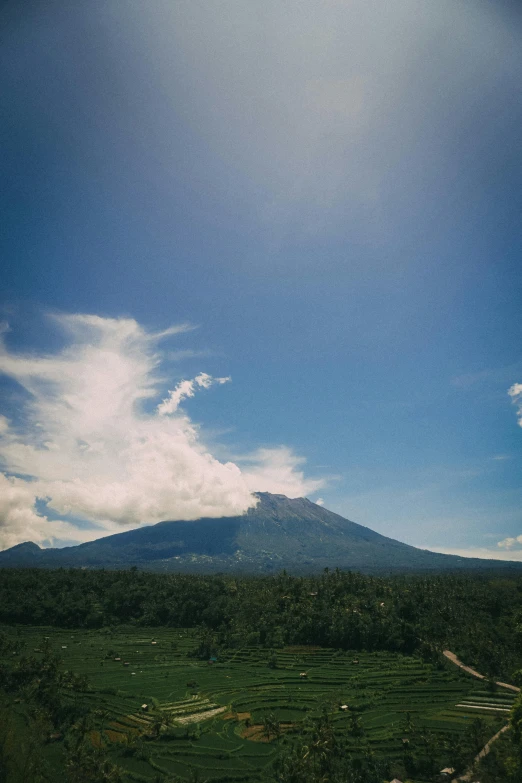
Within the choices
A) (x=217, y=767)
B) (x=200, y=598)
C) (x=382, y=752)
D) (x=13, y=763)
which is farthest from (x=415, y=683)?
(x=200, y=598)

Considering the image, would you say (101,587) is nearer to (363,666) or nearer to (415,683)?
(363,666)

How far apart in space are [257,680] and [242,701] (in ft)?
33.4

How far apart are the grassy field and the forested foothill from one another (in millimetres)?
256

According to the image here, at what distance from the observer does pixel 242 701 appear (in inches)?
2116

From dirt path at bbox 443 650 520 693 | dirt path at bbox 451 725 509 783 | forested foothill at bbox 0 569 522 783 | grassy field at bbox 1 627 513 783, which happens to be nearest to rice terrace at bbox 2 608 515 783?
grassy field at bbox 1 627 513 783

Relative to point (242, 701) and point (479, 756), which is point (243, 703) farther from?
point (479, 756)

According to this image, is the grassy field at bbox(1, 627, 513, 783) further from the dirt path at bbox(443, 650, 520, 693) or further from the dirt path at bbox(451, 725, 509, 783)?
the dirt path at bbox(451, 725, 509, 783)

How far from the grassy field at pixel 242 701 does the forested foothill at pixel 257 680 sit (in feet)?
0.84

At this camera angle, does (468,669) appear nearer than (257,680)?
No

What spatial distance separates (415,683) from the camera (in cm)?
6091

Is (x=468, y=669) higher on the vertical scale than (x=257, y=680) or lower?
lower

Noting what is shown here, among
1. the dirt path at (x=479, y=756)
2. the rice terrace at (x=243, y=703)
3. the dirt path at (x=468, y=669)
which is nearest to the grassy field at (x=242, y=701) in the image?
the rice terrace at (x=243, y=703)

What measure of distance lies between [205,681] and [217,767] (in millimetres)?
26470

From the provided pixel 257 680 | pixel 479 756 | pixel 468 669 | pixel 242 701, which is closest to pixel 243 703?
pixel 242 701
